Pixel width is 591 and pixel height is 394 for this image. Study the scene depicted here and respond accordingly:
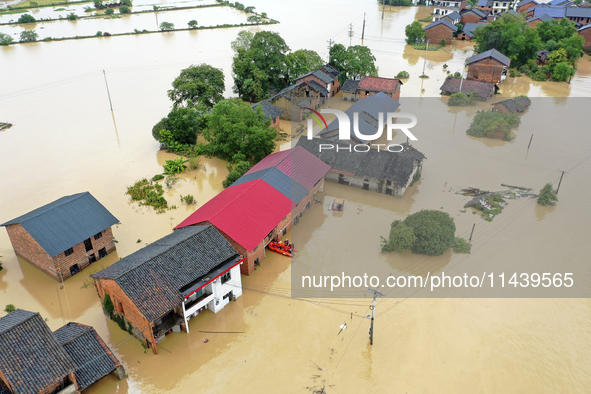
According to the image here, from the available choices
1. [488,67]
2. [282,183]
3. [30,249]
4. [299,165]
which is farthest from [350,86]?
[30,249]

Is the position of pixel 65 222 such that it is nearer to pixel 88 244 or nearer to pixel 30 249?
pixel 88 244

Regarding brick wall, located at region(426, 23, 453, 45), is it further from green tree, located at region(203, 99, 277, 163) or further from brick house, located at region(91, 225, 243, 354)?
brick house, located at region(91, 225, 243, 354)

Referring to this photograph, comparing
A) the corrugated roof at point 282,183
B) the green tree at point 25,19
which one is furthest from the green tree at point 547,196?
the green tree at point 25,19

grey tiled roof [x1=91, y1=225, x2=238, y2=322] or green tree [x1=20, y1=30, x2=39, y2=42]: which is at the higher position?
green tree [x1=20, y1=30, x2=39, y2=42]

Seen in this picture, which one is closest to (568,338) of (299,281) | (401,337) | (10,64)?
(401,337)

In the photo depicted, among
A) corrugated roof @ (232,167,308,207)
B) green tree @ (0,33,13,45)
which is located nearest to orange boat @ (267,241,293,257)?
corrugated roof @ (232,167,308,207)
